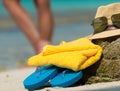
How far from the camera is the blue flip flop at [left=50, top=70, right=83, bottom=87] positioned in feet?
10.5

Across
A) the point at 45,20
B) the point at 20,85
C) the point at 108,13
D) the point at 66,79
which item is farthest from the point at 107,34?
the point at 45,20

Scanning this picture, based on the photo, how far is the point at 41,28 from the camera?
4117 mm

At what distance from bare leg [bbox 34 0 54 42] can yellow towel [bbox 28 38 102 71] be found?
0.67 metres

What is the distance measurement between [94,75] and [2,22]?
1090cm

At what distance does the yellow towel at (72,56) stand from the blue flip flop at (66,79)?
5cm

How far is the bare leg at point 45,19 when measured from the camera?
409 centimetres

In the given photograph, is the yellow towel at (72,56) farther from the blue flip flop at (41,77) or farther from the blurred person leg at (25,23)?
the blurred person leg at (25,23)

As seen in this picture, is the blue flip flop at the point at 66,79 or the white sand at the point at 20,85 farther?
Answer: the blue flip flop at the point at 66,79

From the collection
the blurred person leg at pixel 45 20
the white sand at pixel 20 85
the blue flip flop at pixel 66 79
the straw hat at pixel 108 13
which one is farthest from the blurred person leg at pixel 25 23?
the blue flip flop at pixel 66 79

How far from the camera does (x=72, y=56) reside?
10.6 feet

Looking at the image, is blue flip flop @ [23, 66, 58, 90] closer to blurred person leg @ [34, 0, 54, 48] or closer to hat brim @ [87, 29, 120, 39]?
hat brim @ [87, 29, 120, 39]

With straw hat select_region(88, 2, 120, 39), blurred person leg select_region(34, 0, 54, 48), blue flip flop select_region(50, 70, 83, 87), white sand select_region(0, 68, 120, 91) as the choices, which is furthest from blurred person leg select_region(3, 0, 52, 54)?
blue flip flop select_region(50, 70, 83, 87)

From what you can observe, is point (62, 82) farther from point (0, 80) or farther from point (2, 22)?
point (2, 22)

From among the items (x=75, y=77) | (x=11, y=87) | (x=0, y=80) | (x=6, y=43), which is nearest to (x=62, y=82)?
(x=75, y=77)
